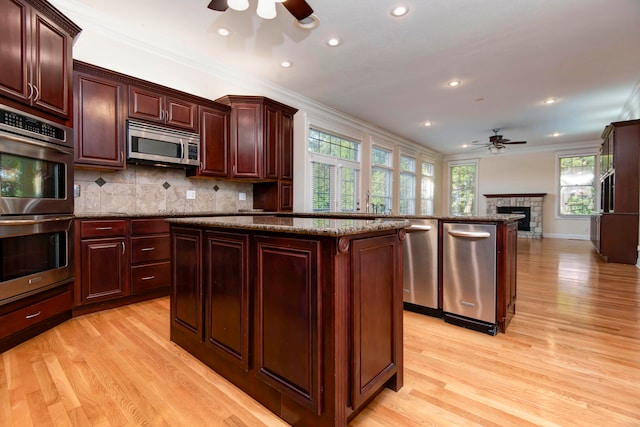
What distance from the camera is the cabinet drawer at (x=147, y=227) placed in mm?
2926

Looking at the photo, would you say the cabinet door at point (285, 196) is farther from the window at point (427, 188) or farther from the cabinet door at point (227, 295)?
the window at point (427, 188)

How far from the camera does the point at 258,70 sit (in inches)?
167

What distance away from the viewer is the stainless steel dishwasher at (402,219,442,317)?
2625 millimetres

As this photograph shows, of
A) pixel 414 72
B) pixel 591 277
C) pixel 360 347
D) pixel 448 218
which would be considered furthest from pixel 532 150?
pixel 360 347

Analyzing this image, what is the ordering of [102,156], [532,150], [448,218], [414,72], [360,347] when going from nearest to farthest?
[360,347] → [448,218] → [102,156] → [414,72] → [532,150]

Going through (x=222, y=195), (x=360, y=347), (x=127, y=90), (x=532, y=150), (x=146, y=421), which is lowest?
(x=146, y=421)

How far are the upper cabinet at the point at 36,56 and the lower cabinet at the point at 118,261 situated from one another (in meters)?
1.01

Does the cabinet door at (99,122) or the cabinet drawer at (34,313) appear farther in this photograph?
the cabinet door at (99,122)

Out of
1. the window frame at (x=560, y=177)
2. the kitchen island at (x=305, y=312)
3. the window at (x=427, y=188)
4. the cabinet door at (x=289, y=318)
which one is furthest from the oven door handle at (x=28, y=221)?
the window frame at (x=560, y=177)

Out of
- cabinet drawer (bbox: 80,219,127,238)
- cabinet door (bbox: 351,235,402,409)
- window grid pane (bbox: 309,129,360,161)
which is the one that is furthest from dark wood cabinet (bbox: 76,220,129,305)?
window grid pane (bbox: 309,129,360,161)

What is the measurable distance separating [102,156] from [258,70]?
7.74 feet

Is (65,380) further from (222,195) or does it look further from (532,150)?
(532,150)

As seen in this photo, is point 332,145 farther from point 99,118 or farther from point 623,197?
point 623,197

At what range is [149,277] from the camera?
305 centimetres
